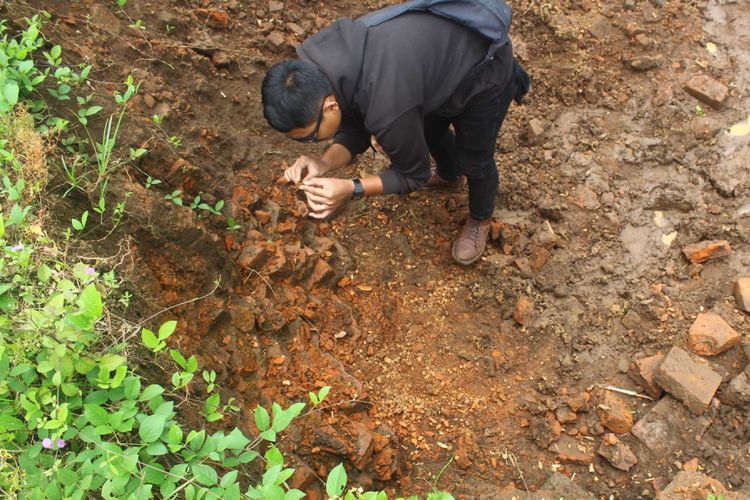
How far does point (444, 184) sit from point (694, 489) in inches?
82.5

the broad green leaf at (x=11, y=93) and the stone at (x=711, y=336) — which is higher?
the broad green leaf at (x=11, y=93)

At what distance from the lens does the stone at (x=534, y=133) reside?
12.8 feet

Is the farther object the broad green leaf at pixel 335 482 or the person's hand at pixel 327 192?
the person's hand at pixel 327 192

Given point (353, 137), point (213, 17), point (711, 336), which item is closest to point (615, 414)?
point (711, 336)

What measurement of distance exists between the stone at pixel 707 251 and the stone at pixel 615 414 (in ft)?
3.10

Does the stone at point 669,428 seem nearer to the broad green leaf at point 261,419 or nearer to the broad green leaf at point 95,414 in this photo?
the broad green leaf at point 261,419

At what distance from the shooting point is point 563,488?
2.60m

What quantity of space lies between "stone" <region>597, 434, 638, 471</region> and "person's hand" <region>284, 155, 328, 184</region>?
1864mm

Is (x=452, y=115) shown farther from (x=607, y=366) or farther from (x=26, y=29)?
(x=26, y=29)

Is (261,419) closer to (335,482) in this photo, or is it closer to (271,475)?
(271,475)

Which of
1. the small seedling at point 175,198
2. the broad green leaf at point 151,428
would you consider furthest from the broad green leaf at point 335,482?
the small seedling at point 175,198

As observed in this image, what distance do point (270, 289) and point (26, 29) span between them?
5.02 ft

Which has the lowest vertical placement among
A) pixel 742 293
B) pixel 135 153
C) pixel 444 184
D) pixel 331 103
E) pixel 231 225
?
pixel 742 293

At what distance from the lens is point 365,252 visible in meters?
3.44
